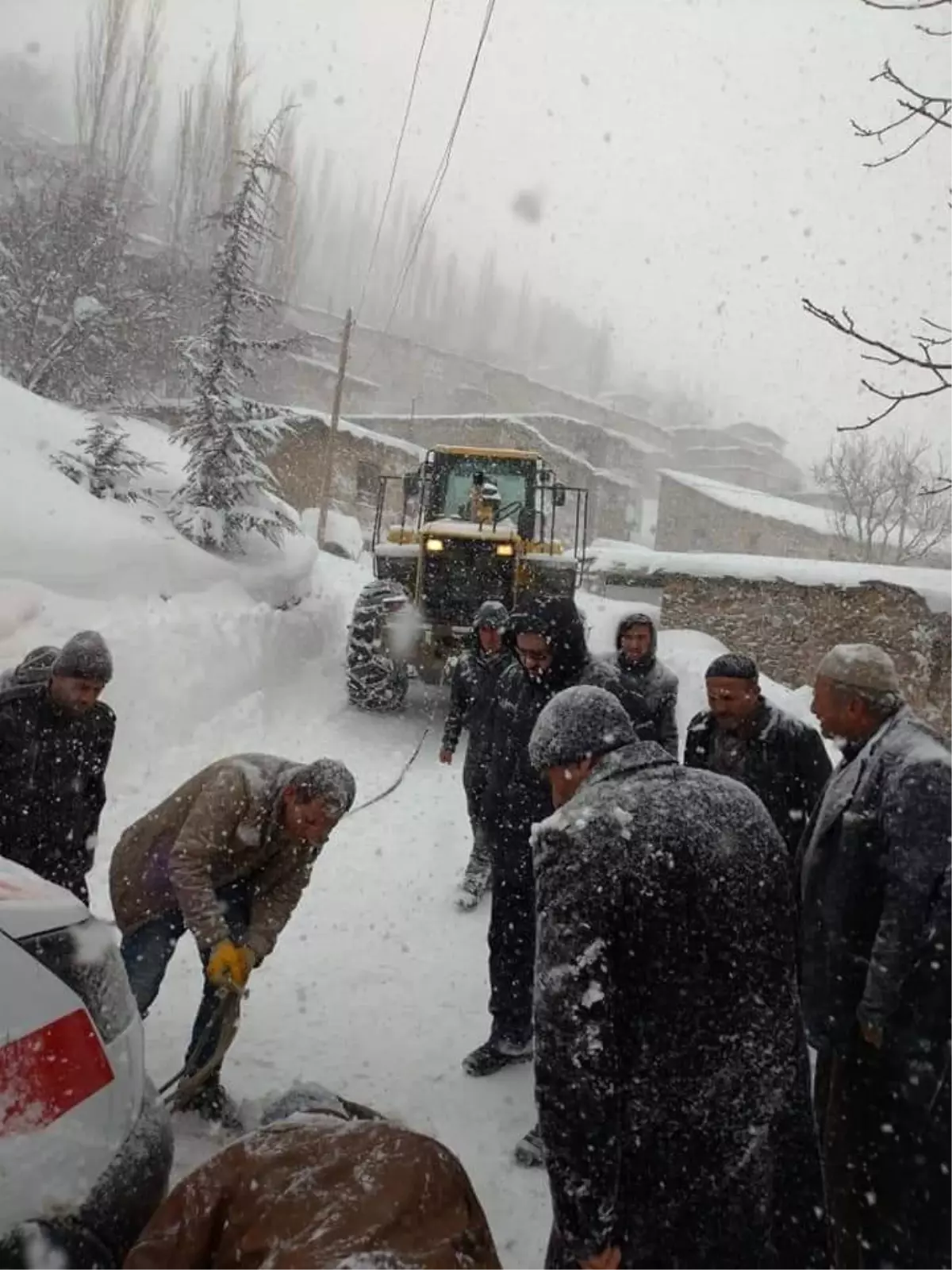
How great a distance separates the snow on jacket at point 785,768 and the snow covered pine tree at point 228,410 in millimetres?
9277

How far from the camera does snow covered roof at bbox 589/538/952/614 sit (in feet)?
52.8

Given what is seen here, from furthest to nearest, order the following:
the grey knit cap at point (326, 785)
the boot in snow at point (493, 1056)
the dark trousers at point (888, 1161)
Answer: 1. the boot in snow at point (493, 1056)
2. the grey knit cap at point (326, 785)
3. the dark trousers at point (888, 1161)

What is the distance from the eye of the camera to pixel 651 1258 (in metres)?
1.77

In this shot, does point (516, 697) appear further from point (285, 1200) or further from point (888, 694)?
point (285, 1200)

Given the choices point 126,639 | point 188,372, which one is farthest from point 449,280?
point 126,639

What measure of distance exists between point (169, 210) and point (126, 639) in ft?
135

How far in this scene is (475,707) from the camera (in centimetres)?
594

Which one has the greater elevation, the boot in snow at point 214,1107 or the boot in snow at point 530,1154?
the boot in snow at point 214,1107

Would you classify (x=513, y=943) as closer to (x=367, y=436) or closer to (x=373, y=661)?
(x=373, y=661)

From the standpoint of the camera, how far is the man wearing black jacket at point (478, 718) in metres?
5.60

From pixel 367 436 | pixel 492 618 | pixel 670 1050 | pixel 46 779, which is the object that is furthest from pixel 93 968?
pixel 367 436

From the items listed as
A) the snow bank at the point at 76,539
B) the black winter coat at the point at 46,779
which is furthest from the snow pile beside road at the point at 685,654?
the black winter coat at the point at 46,779

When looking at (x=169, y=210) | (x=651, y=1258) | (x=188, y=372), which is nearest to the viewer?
(x=651, y=1258)

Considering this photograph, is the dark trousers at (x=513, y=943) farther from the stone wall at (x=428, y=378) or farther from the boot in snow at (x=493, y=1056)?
the stone wall at (x=428, y=378)
